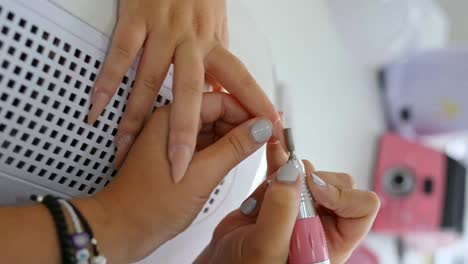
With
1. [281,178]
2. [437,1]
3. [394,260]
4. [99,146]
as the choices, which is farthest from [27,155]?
[437,1]

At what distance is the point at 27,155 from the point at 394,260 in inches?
42.1

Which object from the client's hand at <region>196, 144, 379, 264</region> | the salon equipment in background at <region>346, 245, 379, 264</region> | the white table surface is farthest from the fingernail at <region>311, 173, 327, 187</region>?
the salon equipment in background at <region>346, 245, 379, 264</region>

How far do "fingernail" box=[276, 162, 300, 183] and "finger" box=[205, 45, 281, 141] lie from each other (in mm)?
71

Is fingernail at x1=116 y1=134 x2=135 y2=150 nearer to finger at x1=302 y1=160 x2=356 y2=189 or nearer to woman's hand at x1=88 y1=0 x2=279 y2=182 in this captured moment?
woman's hand at x1=88 y1=0 x2=279 y2=182

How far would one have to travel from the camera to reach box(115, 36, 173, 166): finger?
0.54m

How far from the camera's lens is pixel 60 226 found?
48cm

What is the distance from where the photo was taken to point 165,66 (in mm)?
554

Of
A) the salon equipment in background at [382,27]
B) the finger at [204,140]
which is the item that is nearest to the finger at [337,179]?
the finger at [204,140]

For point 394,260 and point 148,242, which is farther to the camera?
point 394,260

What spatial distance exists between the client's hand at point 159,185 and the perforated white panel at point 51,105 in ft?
0.10

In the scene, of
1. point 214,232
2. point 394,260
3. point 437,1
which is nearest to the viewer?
point 214,232

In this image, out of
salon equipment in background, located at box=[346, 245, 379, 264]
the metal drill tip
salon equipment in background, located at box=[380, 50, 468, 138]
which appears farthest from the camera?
salon equipment in background, located at box=[380, 50, 468, 138]

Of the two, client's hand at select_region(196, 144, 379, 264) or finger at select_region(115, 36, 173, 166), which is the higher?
finger at select_region(115, 36, 173, 166)

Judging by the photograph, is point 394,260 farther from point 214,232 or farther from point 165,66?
point 165,66
